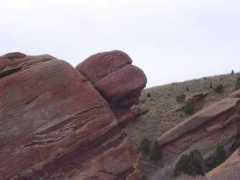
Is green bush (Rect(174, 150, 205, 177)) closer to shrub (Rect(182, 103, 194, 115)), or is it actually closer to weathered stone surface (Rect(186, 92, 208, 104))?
shrub (Rect(182, 103, 194, 115))

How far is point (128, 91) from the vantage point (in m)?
29.1

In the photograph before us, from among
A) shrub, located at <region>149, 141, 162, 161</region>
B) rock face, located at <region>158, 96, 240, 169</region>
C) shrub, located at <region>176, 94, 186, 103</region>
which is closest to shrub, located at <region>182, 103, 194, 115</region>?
shrub, located at <region>176, 94, 186, 103</region>

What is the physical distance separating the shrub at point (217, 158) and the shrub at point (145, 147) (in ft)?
26.8

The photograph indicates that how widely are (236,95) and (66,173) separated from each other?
22429 mm

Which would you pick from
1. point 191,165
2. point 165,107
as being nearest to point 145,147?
point 191,165

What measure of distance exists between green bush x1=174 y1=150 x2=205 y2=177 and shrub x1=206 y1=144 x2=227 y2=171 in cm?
70

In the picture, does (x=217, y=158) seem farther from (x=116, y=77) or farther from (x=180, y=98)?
(x=180, y=98)

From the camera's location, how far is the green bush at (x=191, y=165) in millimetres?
38553

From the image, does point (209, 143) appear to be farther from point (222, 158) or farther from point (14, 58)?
point (14, 58)

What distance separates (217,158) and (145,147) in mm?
10093

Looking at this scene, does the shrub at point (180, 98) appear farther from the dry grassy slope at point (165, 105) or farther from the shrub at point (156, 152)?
the shrub at point (156, 152)

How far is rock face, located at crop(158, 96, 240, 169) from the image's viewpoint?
41.6 meters

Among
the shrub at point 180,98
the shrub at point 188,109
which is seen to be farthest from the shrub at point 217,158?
the shrub at point 180,98

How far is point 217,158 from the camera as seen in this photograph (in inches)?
1524
